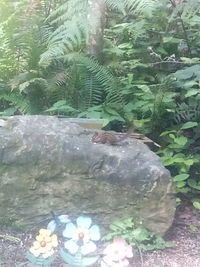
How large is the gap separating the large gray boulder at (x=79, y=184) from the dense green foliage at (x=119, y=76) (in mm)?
541

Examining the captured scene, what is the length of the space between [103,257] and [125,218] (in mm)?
347

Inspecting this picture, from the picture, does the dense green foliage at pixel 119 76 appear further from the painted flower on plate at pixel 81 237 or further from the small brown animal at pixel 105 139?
the painted flower on plate at pixel 81 237

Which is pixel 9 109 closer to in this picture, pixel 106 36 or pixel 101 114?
pixel 101 114

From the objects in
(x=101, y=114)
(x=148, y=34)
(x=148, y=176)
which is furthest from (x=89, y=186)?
(x=148, y=34)

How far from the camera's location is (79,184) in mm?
3084

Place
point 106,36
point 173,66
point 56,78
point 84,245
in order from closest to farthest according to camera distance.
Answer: point 84,245 → point 56,78 → point 173,66 → point 106,36

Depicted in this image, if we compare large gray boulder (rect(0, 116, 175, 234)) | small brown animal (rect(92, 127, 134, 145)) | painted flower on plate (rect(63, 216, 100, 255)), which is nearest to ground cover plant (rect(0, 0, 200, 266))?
small brown animal (rect(92, 127, 134, 145))

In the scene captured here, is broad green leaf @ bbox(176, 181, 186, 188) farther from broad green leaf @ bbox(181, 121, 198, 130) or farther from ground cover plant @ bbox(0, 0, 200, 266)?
broad green leaf @ bbox(181, 121, 198, 130)

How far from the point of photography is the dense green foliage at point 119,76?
392 centimetres

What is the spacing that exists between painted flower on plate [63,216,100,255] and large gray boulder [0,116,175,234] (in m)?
0.28

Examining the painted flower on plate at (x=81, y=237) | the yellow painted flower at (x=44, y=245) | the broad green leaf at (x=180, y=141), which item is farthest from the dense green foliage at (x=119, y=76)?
the yellow painted flower at (x=44, y=245)

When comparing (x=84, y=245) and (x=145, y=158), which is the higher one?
(x=145, y=158)

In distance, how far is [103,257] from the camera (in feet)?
9.14

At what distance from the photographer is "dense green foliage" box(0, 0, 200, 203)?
392 centimetres
